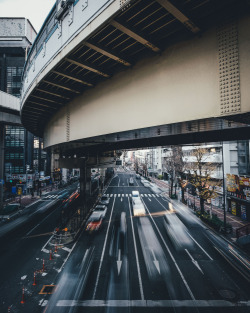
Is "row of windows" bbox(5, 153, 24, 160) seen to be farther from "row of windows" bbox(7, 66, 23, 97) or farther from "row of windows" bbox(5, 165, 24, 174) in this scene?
"row of windows" bbox(7, 66, 23, 97)

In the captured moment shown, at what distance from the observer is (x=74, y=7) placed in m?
5.82

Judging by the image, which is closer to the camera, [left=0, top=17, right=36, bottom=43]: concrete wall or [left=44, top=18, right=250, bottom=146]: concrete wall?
[left=44, top=18, right=250, bottom=146]: concrete wall

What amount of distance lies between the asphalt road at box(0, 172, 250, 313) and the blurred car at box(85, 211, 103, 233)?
4.07 ft

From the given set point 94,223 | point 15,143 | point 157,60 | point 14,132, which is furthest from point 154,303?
point 14,132

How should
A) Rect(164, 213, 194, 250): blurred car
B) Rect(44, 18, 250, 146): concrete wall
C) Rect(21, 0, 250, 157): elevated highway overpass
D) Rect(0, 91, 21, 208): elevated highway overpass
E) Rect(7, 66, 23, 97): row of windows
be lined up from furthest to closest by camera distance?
Rect(7, 66, 23, 97): row of windows < Rect(0, 91, 21, 208): elevated highway overpass < Rect(164, 213, 194, 250): blurred car < Rect(44, 18, 250, 146): concrete wall < Rect(21, 0, 250, 157): elevated highway overpass

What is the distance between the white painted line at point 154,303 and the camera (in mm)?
8391

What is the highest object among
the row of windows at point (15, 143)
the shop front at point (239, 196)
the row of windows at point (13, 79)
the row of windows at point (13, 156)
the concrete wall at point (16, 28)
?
the concrete wall at point (16, 28)

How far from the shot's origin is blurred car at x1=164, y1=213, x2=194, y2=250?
49.6 ft

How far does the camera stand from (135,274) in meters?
10.8

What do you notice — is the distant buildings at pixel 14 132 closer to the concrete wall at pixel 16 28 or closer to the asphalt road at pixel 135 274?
the concrete wall at pixel 16 28

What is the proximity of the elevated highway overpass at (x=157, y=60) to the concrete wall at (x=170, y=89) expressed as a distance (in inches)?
0.8

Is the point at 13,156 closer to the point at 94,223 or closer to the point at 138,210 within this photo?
the point at 138,210

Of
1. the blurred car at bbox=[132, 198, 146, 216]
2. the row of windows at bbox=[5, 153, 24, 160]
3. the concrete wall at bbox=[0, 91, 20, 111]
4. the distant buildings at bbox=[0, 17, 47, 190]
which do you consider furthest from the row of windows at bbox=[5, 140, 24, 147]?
the blurred car at bbox=[132, 198, 146, 216]

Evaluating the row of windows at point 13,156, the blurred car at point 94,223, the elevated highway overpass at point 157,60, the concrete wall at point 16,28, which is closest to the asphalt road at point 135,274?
the blurred car at point 94,223
